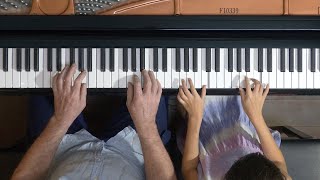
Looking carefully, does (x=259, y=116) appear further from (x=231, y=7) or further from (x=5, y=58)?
(x=5, y=58)

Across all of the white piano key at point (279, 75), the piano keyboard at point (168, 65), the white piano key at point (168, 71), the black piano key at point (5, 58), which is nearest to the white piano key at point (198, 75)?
the piano keyboard at point (168, 65)

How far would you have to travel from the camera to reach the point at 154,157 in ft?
6.71

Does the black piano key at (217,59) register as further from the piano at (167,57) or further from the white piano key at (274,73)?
the white piano key at (274,73)

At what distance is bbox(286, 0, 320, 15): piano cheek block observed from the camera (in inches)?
79.4

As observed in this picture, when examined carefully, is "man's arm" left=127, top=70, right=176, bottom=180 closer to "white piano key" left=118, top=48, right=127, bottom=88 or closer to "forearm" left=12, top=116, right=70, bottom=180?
"white piano key" left=118, top=48, right=127, bottom=88

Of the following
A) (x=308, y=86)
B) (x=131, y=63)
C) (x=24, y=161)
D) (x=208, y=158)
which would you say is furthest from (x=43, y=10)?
(x=308, y=86)

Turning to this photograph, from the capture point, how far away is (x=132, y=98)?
81.4 inches

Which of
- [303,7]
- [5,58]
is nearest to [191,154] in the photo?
[303,7]

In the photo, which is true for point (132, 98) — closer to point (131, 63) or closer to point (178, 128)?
point (131, 63)

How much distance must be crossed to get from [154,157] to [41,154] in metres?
0.45

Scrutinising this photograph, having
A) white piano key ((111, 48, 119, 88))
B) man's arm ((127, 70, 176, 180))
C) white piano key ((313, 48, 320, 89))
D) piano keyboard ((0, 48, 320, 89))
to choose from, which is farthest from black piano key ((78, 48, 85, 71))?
white piano key ((313, 48, 320, 89))

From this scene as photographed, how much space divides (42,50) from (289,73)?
1027 millimetres

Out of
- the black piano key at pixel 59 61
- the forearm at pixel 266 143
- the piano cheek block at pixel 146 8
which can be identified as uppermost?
the piano cheek block at pixel 146 8

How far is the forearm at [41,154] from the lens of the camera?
2027 millimetres
